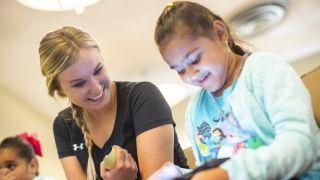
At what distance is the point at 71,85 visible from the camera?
3.53ft

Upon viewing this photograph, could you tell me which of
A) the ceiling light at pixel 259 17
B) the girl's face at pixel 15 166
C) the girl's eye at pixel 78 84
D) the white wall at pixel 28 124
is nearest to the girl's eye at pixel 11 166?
the girl's face at pixel 15 166

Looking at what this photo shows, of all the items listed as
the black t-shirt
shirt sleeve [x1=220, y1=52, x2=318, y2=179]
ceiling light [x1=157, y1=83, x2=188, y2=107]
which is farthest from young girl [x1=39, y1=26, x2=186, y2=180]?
ceiling light [x1=157, y1=83, x2=188, y2=107]

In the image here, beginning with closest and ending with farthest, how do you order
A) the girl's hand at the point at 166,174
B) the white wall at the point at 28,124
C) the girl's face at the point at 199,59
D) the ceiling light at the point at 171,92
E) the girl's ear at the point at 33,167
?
the girl's hand at the point at 166,174 → the girl's face at the point at 199,59 → the girl's ear at the point at 33,167 → the white wall at the point at 28,124 → the ceiling light at the point at 171,92

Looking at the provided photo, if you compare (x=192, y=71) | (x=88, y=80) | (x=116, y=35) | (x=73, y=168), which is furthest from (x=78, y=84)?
(x=116, y=35)

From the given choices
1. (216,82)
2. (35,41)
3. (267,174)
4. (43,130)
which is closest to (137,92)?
(216,82)

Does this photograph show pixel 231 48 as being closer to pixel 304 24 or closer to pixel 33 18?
pixel 33 18

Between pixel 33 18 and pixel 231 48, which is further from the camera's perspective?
pixel 33 18

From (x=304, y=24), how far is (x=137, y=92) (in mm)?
2381

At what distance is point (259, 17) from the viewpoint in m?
2.71

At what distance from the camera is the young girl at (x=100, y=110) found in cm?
100

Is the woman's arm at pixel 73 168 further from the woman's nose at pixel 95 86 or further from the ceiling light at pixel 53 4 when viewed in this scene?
the ceiling light at pixel 53 4

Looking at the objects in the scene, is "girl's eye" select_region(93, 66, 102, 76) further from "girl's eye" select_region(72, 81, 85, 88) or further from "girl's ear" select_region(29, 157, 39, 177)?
"girl's ear" select_region(29, 157, 39, 177)

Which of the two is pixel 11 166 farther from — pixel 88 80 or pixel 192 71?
pixel 192 71

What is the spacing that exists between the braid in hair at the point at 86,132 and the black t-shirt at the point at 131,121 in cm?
1
